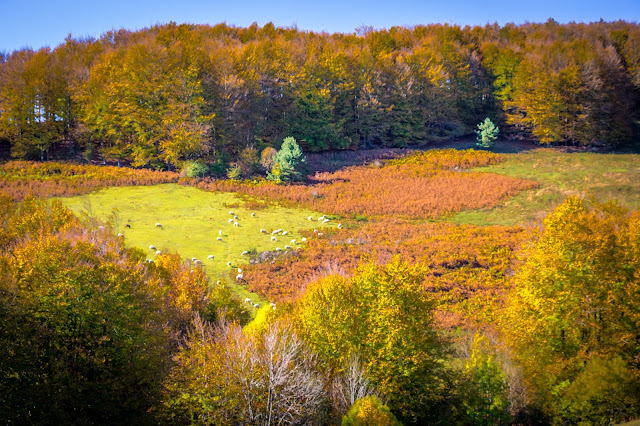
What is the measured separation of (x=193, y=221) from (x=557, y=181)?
37.5 m

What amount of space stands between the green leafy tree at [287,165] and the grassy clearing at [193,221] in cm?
726

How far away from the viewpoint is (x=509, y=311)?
65.7 ft

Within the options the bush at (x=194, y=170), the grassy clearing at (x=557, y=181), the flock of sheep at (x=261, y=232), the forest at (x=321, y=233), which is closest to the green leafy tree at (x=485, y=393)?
the forest at (x=321, y=233)

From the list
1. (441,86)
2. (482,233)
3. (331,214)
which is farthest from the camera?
(441,86)

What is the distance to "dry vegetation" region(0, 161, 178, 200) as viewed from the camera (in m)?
41.4

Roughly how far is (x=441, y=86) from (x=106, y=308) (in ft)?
222

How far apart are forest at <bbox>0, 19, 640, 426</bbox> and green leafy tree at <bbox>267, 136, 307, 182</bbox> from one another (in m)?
0.39

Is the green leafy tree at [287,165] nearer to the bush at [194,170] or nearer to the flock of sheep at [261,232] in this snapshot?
the bush at [194,170]

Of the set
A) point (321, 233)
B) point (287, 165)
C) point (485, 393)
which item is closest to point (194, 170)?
point (287, 165)

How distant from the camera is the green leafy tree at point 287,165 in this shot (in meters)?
51.9

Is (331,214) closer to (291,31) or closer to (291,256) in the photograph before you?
(291,256)

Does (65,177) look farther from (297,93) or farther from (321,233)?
(297,93)

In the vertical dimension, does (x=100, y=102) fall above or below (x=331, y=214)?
above

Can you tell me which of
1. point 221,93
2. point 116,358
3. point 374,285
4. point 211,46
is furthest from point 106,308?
point 211,46
